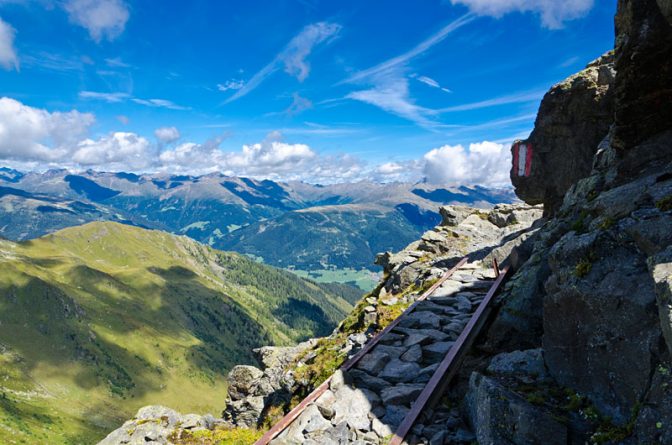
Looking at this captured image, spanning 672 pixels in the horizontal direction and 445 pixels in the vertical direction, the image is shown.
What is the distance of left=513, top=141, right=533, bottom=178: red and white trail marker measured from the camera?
2811 centimetres

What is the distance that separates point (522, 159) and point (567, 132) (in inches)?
185

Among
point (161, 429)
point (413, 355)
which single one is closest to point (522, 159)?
point (413, 355)

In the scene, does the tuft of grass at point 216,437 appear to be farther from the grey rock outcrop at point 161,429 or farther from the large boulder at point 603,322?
the large boulder at point 603,322

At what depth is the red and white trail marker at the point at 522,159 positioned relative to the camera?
2811 centimetres

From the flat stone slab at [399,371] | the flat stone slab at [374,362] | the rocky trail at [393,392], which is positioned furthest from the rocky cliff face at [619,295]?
the flat stone slab at [374,362]

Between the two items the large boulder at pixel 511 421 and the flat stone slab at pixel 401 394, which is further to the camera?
the flat stone slab at pixel 401 394

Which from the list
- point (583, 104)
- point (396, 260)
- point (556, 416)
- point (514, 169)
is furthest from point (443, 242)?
point (556, 416)

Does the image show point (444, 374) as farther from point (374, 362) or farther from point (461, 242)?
point (461, 242)

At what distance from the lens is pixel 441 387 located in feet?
33.2

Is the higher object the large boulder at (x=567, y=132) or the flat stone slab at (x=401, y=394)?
the large boulder at (x=567, y=132)

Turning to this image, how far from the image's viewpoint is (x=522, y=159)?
1136 inches

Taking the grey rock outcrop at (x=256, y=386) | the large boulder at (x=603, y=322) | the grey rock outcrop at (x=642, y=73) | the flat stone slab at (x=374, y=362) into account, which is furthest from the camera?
the grey rock outcrop at (x=256, y=386)

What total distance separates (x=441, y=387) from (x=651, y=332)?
5211 millimetres

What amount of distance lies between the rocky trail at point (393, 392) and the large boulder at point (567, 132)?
44.7 feet
